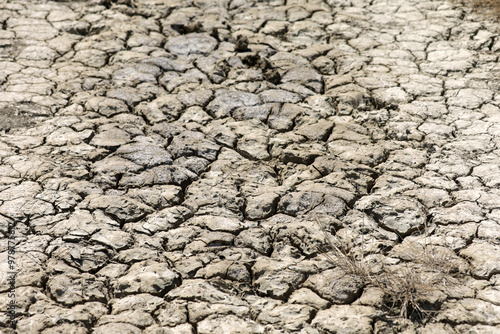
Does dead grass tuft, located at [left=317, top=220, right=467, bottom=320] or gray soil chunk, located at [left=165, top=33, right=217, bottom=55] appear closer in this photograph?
dead grass tuft, located at [left=317, top=220, right=467, bottom=320]

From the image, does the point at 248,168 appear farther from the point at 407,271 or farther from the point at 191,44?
the point at 191,44

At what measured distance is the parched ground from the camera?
2.26m

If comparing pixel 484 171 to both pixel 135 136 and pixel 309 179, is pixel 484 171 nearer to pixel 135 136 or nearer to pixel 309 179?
pixel 309 179

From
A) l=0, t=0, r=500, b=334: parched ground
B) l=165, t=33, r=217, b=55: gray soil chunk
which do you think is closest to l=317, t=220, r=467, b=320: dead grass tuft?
l=0, t=0, r=500, b=334: parched ground

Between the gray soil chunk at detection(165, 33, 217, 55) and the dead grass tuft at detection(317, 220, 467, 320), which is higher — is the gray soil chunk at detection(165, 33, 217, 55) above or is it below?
above

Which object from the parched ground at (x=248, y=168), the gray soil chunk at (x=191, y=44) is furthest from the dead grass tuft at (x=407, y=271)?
the gray soil chunk at (x=191, y=44)

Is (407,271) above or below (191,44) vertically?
below

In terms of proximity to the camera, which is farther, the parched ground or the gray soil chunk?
the gray soil chunk

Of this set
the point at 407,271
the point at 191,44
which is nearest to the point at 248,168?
the point at 407,271

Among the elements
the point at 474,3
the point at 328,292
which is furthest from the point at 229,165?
the point at 474,3

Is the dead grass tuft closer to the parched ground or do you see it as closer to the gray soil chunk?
the parched ground

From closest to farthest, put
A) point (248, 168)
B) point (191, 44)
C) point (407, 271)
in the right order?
1. point (407, 271)
2. point (248, 168)
3. point (191, 44)

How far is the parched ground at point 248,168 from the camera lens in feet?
7.43

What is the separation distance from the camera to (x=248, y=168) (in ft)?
9.99
